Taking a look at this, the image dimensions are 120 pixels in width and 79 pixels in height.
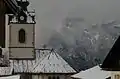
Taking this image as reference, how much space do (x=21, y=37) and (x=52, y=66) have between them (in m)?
3.58

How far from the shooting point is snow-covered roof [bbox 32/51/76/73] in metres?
32.5

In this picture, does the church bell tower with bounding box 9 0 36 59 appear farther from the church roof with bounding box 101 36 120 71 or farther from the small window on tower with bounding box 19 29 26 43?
the church roof with bounding box 101 36 120 71

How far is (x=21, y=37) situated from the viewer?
34.5 meters

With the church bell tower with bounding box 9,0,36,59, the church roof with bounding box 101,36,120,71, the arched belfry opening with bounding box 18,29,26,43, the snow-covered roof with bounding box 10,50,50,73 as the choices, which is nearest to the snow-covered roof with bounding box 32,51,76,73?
the snow-covered roof with bounding box 10,50,50,73

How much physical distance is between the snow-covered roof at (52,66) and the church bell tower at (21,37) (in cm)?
124

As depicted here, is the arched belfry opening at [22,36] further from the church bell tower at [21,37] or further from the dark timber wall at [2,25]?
the dark timber wall at [2,25]

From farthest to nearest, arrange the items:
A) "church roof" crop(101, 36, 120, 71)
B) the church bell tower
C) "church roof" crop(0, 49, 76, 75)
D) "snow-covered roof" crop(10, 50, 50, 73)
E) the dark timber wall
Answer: the dark timber wall < the church bell tower < "church roof" crop(0, 49, 76, 75) < "snow-covered roof" crop(10, 50, 50, 73) < "church roof" crop(101, 36, 120, 71)

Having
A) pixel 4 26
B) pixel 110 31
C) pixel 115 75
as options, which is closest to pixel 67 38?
pixel 110 31

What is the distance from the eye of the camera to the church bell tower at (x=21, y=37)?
3416cm

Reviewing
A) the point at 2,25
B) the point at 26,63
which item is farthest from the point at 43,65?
the point at 2,25

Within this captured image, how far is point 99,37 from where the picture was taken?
199ft

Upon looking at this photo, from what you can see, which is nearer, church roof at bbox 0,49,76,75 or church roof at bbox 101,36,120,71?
church roof at bbox 101,36,120,71

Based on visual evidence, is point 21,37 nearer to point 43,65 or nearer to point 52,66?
point 43,65

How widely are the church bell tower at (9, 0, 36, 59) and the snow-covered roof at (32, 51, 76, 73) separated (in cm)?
124
